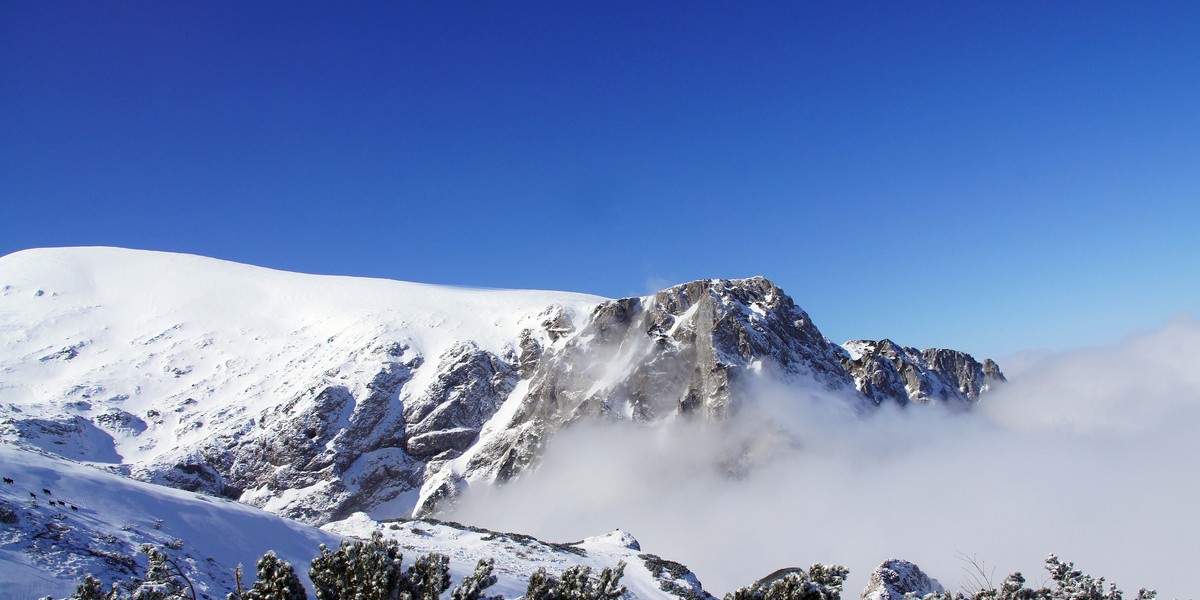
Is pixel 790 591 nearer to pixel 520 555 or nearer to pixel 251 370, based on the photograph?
pixel 520 555

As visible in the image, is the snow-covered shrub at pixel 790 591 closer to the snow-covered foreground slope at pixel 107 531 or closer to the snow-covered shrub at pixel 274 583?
the snow-covered shrub at pixel 274 583

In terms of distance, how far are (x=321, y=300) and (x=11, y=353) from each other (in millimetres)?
62821

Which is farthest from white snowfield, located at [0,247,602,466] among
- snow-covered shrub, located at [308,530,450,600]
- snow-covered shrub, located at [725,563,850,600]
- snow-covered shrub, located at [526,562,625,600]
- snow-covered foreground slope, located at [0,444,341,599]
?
snow-covered shrub, located at [725,563,850,600]

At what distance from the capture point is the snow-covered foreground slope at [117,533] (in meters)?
16.4

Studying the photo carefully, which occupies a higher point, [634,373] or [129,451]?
[634,373]

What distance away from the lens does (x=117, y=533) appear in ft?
64.6

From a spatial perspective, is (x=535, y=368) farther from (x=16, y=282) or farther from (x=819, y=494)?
(x=16, y=282)

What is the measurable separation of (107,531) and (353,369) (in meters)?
130

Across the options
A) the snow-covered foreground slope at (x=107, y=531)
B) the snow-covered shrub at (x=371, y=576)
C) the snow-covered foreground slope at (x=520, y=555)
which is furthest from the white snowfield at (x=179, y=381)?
the snow-covered shrub at (x=371, y=576)

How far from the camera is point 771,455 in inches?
6152

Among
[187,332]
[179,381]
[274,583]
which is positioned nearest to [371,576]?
[274,583]

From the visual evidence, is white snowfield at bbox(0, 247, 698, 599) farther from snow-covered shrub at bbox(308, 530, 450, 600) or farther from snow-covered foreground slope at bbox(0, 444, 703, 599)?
snow-covered shrub at bbox(308, 530, 450, 600)

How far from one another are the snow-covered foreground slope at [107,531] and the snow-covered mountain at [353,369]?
334 feet

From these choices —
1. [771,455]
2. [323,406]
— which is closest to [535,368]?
[323,406]
